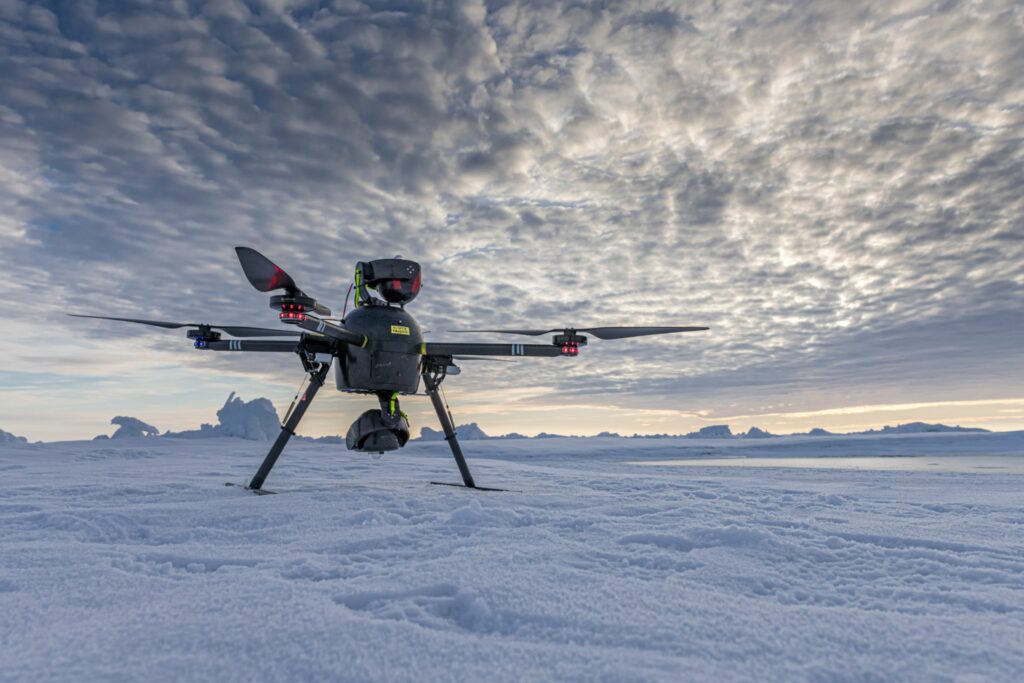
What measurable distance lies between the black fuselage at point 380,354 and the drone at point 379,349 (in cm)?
1

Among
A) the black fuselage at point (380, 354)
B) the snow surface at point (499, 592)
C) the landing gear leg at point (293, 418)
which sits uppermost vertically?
the black fuselage at point (380, 354)

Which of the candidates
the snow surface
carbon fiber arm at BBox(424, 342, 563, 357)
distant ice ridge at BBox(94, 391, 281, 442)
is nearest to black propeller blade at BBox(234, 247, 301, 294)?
the snow surface

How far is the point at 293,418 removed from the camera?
682cm

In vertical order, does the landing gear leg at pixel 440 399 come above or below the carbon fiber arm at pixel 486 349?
below

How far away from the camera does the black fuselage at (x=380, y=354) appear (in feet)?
21.8

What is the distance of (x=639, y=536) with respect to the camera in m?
4.22

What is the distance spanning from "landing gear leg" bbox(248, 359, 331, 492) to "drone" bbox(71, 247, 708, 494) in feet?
0.04

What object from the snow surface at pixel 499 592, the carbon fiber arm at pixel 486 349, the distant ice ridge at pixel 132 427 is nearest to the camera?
the snow surface at pixel 499 592

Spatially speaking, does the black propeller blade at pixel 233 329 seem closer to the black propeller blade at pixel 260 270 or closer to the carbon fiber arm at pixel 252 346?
the carbon fiber arm at pixel 252 346

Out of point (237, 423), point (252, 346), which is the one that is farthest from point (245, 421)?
point (252, 346)

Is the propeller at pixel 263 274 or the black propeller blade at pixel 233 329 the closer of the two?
the propeller at pixel 263 274

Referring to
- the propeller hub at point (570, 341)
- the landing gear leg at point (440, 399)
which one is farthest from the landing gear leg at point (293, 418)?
the propeller hub at point (570, 341)

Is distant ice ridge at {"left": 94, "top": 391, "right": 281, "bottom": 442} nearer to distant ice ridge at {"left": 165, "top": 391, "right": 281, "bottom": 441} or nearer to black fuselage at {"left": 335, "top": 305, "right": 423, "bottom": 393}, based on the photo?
distant ice ridge at {"left": 165, "top": 391, "right": 281, "bottom": 441}

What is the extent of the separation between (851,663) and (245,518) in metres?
Answer: 4.79
